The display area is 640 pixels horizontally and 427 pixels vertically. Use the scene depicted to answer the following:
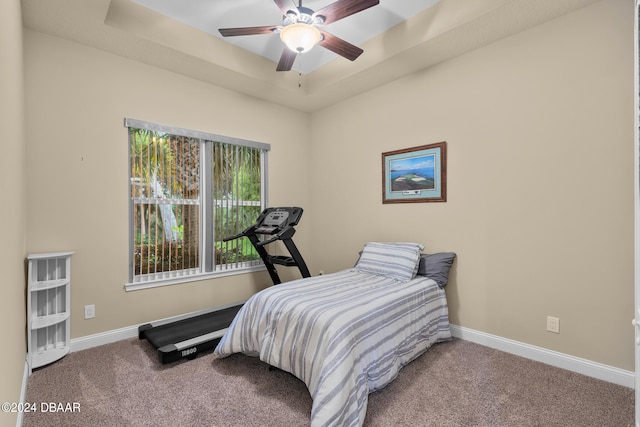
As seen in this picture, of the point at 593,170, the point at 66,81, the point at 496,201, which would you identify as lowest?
the point at 496,201

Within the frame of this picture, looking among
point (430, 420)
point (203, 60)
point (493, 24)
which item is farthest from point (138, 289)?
point (493, 24)

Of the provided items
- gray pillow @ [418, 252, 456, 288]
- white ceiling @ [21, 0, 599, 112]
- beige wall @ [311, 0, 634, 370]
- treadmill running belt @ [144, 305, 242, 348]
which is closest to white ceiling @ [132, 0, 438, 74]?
white ceiling @ [21, 0, 599, 112]

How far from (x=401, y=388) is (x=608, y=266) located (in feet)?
5.69

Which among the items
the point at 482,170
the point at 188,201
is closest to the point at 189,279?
the point at 188,201

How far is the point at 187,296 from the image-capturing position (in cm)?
349

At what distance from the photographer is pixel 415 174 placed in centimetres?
342

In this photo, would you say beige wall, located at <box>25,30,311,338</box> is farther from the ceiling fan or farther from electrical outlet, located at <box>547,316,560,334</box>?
electrical outlet, located at <box>547,316,560,334</box>

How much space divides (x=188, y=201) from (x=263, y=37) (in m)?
1.90

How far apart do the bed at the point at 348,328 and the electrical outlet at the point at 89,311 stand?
124 cm

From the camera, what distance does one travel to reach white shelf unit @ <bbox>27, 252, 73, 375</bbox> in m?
2.44

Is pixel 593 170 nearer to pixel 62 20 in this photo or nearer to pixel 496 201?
pixel 496 201

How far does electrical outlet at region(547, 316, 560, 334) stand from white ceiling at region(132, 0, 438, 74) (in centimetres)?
280

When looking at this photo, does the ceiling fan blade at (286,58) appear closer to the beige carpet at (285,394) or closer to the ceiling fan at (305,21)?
the ceiling fan at (305,21)

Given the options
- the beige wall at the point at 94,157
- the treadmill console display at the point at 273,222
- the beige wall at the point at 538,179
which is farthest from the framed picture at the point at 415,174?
the beige wall at the point at 94,157
